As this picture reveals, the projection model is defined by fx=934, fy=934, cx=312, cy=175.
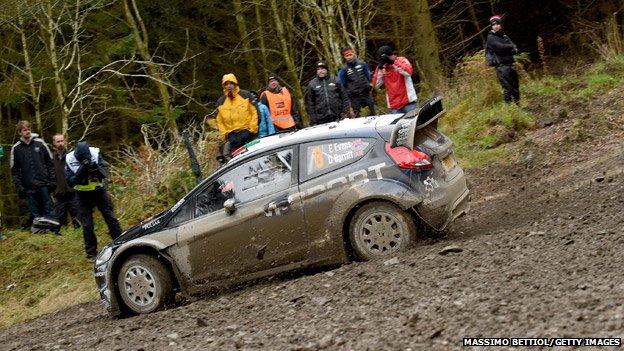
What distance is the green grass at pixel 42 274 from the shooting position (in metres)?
13.3

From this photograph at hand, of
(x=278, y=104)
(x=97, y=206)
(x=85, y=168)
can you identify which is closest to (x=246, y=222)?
(x=85, y=168)

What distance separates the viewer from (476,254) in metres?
8.66

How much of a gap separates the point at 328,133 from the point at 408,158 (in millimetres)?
992

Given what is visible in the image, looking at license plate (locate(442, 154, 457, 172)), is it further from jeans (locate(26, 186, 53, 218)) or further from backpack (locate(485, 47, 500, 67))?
jeans (locate(26, 186, 53, 218))

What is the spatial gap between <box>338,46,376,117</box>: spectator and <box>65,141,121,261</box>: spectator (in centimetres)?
456

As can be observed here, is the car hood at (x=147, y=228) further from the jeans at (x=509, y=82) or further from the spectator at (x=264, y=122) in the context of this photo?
the jeans at (x=509, y=82)

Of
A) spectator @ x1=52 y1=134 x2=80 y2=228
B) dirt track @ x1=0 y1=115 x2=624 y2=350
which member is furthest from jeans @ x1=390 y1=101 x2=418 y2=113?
spectator @ x1=52 y1=134 x2=80 y2=228

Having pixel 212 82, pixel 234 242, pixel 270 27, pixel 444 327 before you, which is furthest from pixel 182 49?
pixel 444 327

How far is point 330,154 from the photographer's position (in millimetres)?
10062

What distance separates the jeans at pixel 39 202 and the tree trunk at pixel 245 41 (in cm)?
1129

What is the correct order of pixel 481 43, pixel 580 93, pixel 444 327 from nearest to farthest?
1. pixel 444 327
2. pixel 580 93
3. pixel 481 43

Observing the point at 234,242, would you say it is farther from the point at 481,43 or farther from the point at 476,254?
the point at 481,43

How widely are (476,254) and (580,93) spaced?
33.5 ft

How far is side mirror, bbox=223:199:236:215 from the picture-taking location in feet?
33.2
